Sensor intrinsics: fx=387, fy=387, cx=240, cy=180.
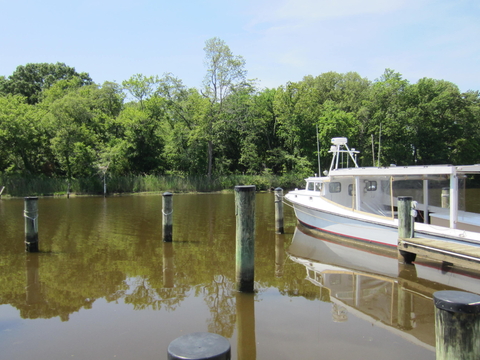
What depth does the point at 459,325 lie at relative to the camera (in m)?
3.29

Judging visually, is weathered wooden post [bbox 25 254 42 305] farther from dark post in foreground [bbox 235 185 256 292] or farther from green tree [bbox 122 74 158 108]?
green tree [bbox 122 74 158 108]

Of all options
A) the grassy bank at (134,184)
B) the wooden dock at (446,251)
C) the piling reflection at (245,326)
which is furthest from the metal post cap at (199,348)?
the grassy bank at (134,184)

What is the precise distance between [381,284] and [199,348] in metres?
6.59

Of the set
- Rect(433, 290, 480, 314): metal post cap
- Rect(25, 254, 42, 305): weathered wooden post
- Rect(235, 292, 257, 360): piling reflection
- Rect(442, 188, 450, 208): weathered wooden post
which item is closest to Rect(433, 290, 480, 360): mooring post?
Rect(433, 290, 480, 314): metal post cap

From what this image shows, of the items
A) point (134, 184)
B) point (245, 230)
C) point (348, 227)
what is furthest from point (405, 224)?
point (134, 184)

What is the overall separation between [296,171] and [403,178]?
106ft

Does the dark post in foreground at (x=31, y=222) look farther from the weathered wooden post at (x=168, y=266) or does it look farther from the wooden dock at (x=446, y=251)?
the wooden dock at (x=446, y=251)

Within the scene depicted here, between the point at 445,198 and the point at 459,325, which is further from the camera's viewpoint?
the point at 445,198

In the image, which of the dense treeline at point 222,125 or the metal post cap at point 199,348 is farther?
the dense treeline at point 222,125

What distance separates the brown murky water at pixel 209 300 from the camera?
5.36 meters

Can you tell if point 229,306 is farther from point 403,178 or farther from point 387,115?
point 387,115

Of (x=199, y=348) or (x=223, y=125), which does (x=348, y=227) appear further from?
(x=223, y=125)

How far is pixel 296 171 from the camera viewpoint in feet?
146

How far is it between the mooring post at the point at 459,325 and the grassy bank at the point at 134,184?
34.2m
